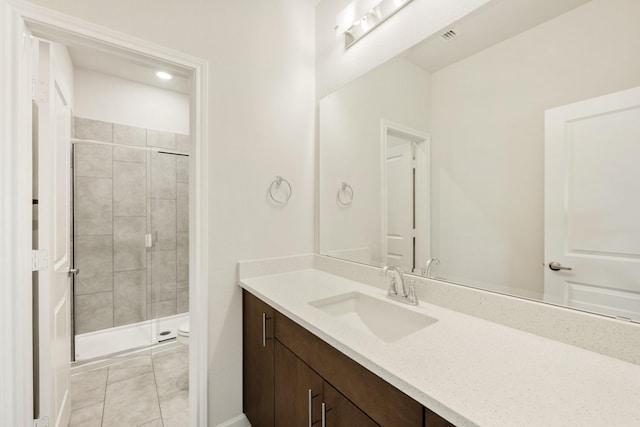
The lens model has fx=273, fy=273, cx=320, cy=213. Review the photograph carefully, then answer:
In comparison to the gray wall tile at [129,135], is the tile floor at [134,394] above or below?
below

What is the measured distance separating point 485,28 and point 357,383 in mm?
1361

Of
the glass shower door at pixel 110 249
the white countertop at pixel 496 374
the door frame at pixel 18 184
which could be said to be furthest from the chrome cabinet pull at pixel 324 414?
the glass shower door at pixel 110 249

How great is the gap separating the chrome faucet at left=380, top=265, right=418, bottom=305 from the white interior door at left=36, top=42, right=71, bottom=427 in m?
1.55

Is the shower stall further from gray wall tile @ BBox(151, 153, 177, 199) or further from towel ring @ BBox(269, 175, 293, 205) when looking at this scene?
towel ring @ BBox(269, 175, 293, 205)

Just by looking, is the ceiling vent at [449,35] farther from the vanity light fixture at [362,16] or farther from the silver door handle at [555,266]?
the silver door handle at [555,266]

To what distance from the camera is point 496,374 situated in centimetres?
66

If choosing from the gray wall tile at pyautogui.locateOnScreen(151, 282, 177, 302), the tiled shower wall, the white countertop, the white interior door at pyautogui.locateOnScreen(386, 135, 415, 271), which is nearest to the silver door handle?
the white countertop

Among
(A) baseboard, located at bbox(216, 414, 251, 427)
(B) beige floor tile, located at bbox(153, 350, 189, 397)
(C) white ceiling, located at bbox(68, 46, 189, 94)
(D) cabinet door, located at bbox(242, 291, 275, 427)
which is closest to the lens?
(D) cabinet door, located at bbox(242, 291, 275, 427)

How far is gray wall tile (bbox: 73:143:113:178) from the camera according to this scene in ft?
8.55

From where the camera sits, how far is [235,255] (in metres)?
1.60

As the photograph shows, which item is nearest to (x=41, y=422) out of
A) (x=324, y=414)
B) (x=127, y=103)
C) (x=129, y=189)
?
(x=324, y=414)

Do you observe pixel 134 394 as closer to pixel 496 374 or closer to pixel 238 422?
pixel 238 422

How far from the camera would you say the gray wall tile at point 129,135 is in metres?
2.80

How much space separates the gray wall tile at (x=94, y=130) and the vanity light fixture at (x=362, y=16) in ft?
8.15
